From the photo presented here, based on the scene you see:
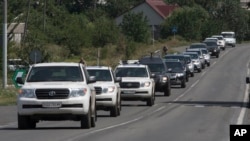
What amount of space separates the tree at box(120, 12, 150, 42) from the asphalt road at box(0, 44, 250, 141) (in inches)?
1935

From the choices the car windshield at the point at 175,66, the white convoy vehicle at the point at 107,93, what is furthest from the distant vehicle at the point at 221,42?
the white convoy vehicle at the point at 107,93


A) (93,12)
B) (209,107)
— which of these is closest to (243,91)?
(209,107)

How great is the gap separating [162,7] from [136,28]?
43342mm

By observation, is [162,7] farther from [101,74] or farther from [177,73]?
[101,74]

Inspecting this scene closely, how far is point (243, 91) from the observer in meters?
54.8

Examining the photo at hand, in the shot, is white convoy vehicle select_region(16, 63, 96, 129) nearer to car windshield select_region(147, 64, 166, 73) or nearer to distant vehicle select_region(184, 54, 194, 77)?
car windshield select_region(147, 64, 166, 73)

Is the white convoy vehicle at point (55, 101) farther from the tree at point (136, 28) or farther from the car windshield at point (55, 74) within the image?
the tree at point (136, 28)

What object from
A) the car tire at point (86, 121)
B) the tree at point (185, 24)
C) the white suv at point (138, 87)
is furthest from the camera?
the tree at point (185, 24)

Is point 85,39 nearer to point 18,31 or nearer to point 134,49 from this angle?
point 134,49

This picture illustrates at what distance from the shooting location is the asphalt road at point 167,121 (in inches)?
890

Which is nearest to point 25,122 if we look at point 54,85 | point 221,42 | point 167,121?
point 54,85

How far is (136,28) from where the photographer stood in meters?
110

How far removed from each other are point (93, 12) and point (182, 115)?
109 m

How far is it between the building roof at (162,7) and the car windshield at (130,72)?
105022 millimetres
